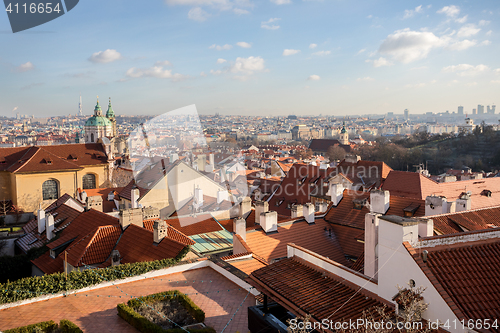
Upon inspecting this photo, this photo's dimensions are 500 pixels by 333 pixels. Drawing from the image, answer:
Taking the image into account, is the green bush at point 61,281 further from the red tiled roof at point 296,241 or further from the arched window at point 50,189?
the arched window at point 50,189

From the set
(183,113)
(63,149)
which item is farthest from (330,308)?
(63,149)

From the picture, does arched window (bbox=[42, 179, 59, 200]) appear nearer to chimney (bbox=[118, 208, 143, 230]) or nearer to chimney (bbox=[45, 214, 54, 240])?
chimney (bbox=[45, 214, 54, 240])

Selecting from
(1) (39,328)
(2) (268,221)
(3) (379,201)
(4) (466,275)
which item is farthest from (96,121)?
(4) (466,275)

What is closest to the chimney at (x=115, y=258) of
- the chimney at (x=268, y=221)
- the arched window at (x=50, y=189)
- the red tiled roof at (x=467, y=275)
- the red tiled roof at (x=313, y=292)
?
the chimney at (x=268, y=221)

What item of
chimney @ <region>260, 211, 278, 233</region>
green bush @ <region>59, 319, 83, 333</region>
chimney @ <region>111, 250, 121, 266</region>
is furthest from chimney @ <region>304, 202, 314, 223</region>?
green bush @ <region>59, 319, 83, 333</region>

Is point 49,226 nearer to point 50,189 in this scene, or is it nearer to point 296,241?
point 296,241
